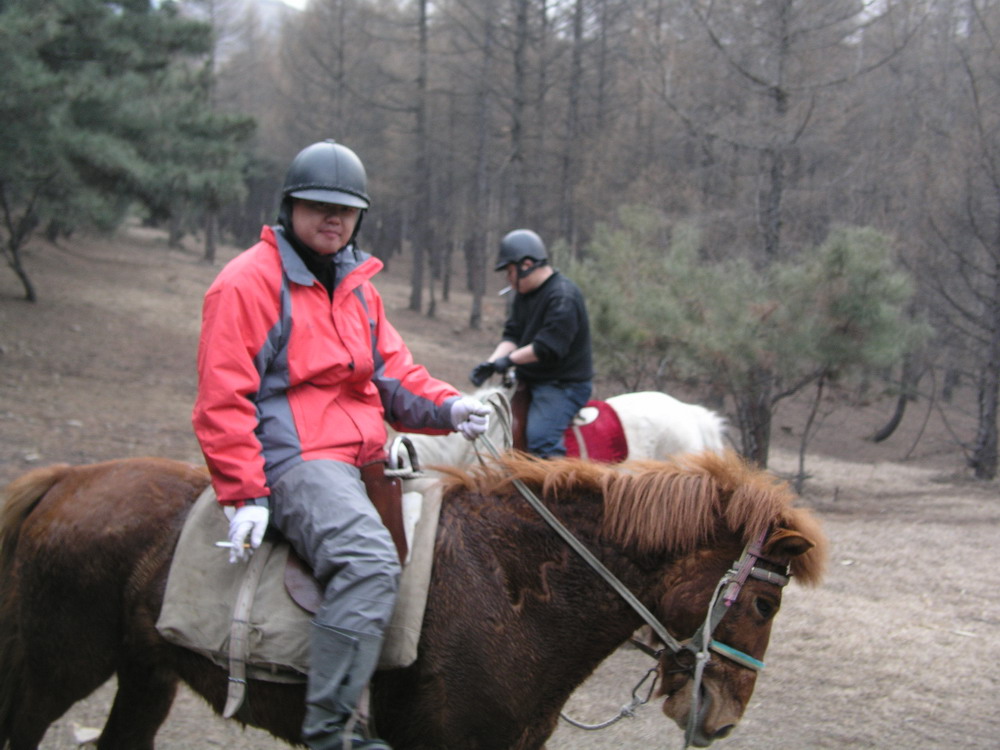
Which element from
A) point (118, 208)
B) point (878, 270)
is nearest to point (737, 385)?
point (878, 270)

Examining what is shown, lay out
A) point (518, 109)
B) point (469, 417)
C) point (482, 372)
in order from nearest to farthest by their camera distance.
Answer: point (469, 417) < point (482, 372) < point (518, 109)

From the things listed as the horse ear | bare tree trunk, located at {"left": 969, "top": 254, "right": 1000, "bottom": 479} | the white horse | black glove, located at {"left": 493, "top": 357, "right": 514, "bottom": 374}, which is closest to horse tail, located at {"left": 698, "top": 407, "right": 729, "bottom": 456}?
the white horse

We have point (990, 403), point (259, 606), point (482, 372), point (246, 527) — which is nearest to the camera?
point (246, 527)

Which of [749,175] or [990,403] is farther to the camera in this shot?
[749,175]

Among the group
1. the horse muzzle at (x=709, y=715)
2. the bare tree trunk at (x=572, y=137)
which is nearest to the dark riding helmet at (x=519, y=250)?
the horse muzzle at (x=709, y=715)

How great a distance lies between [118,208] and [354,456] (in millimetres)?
13531

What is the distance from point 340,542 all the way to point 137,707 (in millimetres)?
1302

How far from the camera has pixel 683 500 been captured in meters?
2.64

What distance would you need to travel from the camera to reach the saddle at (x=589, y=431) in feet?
18.4

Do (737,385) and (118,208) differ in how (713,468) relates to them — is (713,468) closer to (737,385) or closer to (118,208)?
(737,385)

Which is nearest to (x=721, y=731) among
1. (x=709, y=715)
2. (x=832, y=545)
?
(x=709, y=715)

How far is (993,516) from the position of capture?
10.2m

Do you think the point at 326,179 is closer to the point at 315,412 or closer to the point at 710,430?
the point at 315,412

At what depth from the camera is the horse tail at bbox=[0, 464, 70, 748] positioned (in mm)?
3076
